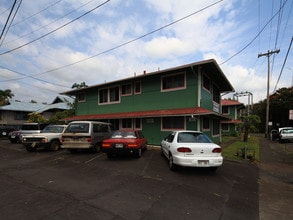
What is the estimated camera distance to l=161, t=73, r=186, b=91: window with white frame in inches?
529

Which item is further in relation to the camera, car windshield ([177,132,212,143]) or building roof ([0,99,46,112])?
building roof ([0,99,46,112])

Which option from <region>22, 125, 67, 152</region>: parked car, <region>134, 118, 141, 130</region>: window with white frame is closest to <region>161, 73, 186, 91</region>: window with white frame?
<region>134, 118, 141, 130</region>: window with white frame

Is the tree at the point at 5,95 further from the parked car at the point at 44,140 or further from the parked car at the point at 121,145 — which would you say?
the parked car at the point at 121,145

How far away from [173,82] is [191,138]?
726 centimetres

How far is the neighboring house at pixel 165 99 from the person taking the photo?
1259 cm

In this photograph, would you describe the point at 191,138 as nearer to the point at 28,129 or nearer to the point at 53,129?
the point at 53,129

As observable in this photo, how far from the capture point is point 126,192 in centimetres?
504

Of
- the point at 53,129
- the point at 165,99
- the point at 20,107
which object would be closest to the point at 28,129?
the point at 53,129

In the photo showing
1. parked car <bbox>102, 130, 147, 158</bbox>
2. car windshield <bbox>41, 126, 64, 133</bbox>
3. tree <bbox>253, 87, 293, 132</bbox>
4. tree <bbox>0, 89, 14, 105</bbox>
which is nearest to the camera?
parked car <bbox>102, 130, 147, 158</bbox>

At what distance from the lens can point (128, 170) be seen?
24.2 ft

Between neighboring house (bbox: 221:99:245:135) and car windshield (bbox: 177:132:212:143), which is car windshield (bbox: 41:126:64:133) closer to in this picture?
car windshield (bbox: 177:132:212:143)

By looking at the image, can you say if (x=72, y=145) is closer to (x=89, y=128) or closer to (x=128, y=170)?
(x=89, y=128)

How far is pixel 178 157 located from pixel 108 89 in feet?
42.0

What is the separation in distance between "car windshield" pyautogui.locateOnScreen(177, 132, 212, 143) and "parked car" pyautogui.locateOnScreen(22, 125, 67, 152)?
8.95m
